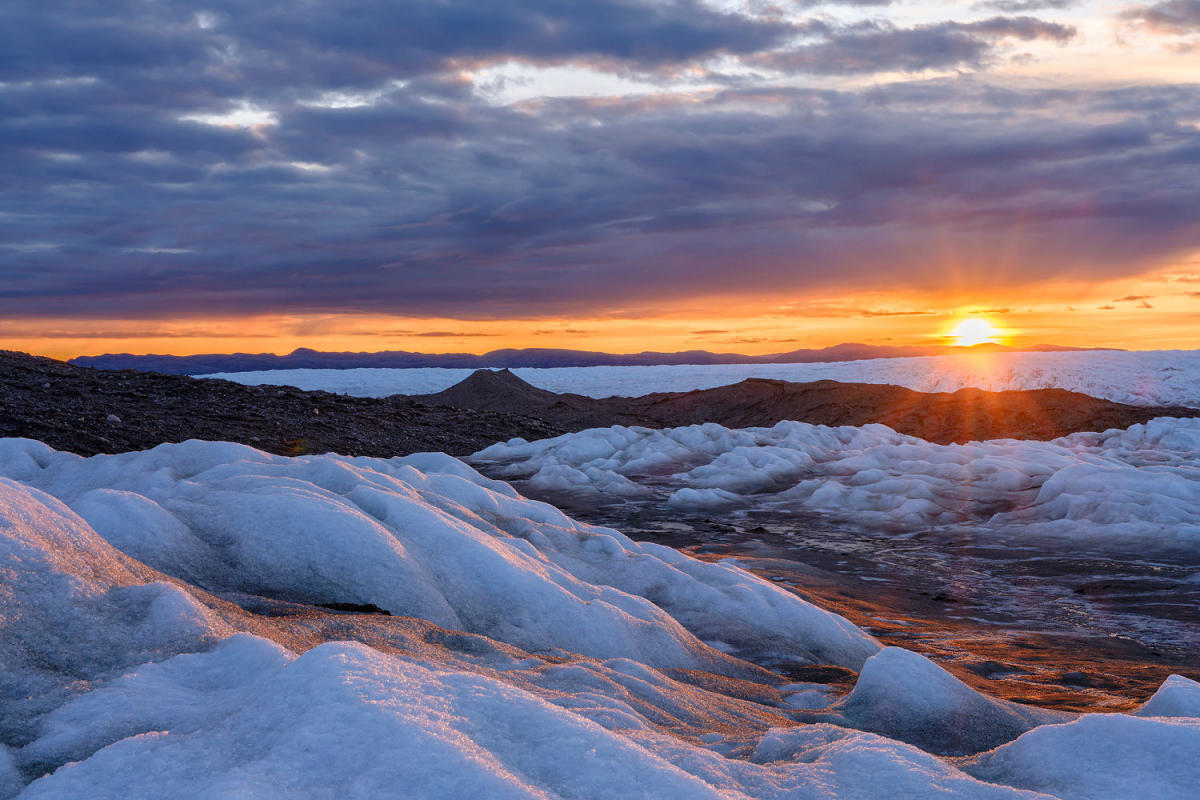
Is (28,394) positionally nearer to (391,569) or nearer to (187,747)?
(391,569)

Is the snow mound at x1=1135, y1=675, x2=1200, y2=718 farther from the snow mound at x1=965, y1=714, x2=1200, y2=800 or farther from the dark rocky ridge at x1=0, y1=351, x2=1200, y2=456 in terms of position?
the dark rocky ridge at x1=0, y1=351, x2=1200, y2=456

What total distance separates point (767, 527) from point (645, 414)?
30.3 metres

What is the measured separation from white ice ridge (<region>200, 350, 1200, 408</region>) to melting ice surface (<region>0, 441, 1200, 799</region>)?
37.7m

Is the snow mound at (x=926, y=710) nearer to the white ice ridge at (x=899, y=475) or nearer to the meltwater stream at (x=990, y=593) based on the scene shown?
the meltwater stream at (x=990, y=593)

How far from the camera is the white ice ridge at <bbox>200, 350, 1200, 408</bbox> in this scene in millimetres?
48781

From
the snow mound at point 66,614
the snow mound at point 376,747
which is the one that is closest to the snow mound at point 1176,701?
the snow mound at point 376,747

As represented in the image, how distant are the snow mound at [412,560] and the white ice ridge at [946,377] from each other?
35.9 meters

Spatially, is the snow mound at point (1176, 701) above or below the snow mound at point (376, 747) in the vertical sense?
below

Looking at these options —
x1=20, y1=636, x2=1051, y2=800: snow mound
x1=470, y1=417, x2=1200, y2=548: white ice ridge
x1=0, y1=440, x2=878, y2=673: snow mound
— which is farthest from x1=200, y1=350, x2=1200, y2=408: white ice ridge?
x1=20, y1=636, x2=1051, y2=800: snow mound

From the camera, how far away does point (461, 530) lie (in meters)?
6.17

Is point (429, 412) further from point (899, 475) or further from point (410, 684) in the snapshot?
point (410, 684)

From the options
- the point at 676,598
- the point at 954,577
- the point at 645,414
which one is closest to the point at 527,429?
the point at 645,414

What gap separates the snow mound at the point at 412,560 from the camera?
5156mm

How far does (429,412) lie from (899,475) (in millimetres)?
17916
